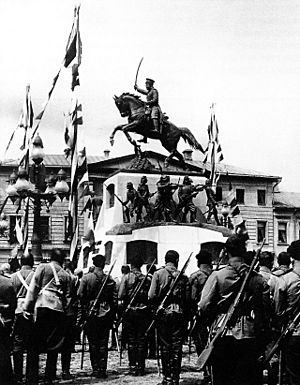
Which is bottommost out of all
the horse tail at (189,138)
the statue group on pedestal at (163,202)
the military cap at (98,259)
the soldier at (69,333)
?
the soldier at (69,333)

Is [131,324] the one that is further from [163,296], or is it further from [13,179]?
[13,179]

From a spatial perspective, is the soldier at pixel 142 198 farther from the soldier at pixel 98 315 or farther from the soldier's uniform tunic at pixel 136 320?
the soldier at pixel 98 315

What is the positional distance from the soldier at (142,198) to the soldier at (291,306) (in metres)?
14.9

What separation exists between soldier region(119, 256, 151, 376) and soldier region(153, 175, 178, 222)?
430 inches

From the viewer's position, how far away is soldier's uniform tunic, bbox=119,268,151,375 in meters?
11.5

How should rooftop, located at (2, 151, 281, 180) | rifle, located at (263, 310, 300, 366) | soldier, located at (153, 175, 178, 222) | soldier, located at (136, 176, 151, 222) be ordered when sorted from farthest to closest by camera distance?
rooftop, located at (2, 151, 281, 180) < soldier, located at (153, 175, 178, 222) < soldier, located at (136, 176, 151, 222) < rifle, located at (263, 310, 300, 366)

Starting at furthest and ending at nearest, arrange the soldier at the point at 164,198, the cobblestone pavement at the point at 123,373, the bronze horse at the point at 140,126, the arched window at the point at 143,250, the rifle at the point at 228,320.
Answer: the bronze horse at the point at 140,126 < the soldier at the point at 164,198 < the arched window at the point at 143,250 < the cobblestone pavement at the point at 123,373 < the rifle at the point at 228,320

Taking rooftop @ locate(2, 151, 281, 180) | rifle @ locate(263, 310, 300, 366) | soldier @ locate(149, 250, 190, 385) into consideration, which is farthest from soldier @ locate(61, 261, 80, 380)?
rooftop @ locate(2, 151, 281, 180)

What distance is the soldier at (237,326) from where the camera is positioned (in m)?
6.47

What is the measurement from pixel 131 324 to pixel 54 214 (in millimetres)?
47962

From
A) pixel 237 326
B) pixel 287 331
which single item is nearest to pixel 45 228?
pixel 287 331

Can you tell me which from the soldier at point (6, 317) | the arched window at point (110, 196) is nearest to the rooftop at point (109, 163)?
the arched window at point (110, 196)

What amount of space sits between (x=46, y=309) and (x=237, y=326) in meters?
3.64

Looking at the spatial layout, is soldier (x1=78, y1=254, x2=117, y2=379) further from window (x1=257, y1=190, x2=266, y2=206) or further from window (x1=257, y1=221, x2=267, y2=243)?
window (x1=257, y1=190, x2=266, y2=206)
